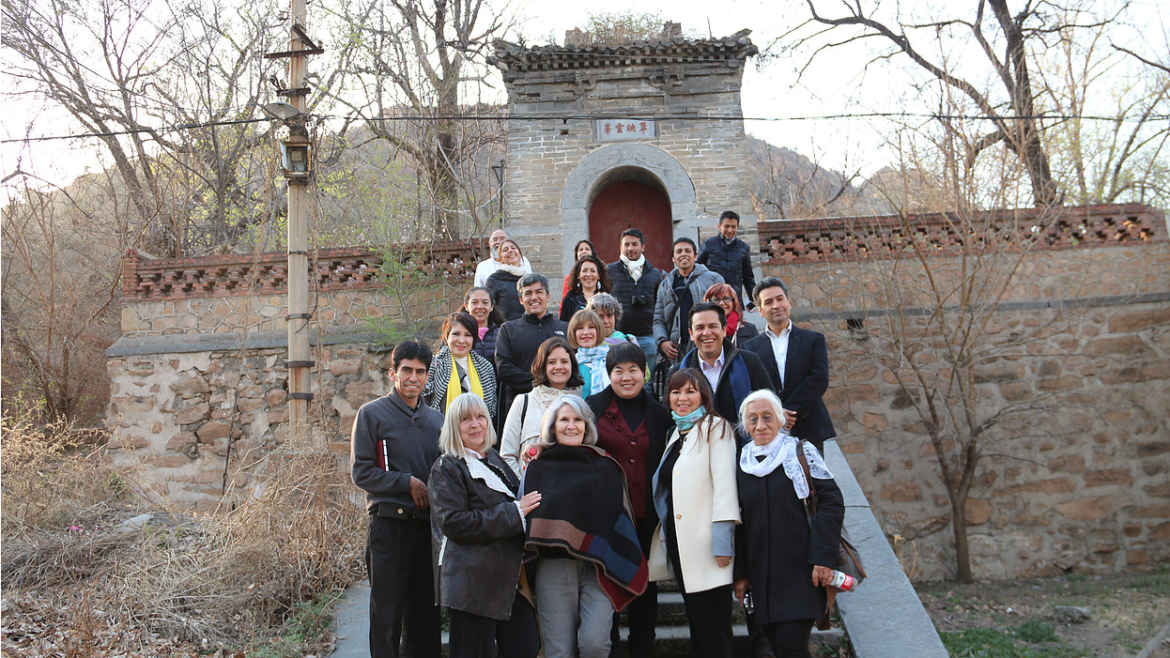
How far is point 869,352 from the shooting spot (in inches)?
397

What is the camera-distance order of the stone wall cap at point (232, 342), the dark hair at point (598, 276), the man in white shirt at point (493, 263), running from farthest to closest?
the stone wall cap at point (232, 342) < the man in white shirt at point (493, 263) < the dark hair at point (598, 276)

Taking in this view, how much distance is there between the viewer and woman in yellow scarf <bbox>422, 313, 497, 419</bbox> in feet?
17.1

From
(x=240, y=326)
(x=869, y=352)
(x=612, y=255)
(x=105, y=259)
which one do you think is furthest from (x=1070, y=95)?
(x=105, y=259)

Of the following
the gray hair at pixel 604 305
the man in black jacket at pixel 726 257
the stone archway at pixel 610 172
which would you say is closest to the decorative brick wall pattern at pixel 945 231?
the stone archway at pixel 610 172

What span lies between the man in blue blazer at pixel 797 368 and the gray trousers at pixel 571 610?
184cm

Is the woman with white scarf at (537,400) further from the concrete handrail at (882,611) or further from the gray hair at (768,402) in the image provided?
the concrete handrail at (882,611)

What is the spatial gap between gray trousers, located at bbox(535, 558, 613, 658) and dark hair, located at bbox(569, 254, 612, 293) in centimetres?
286

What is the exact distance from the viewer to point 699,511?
401 centimetres

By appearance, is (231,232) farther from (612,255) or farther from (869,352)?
(869,352)

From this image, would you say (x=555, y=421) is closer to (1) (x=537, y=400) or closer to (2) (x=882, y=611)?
(1) (x=537, y=400)

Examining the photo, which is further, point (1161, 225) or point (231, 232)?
point (231, 232)

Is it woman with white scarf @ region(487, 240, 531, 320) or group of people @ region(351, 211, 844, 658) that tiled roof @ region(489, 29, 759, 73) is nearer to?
woman with white scarf @ region(487, 240, 531, 320)

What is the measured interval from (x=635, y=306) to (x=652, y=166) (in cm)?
384

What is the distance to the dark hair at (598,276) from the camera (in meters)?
6.29
